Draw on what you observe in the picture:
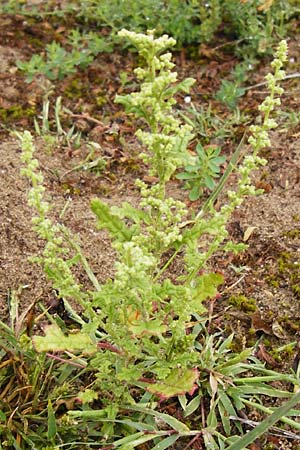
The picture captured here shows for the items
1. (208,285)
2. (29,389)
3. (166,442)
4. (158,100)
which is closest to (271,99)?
(158,100)

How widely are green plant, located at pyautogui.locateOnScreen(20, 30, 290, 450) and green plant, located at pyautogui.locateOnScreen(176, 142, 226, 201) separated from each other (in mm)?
661

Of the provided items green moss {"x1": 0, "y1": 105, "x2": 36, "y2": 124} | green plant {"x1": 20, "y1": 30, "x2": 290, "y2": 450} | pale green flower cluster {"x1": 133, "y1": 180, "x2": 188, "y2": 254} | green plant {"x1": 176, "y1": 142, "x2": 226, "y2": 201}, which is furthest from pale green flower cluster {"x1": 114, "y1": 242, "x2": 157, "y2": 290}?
green moss {"x1": 0, "y1": 105, "x2": 36, "y2": 124}

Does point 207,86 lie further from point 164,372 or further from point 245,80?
point 164,372

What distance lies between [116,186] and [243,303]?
914 millimetres

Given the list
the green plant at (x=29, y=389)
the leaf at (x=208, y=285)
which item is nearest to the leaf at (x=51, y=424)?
the green plant at (x=29, y=389)

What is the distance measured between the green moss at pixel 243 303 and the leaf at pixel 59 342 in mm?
797

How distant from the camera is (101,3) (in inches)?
152

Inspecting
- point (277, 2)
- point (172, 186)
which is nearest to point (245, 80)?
point (277, 2)

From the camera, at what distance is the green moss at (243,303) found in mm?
2796

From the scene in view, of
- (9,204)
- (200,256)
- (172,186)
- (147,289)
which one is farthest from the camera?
(172,186)

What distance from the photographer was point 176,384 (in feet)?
7.37

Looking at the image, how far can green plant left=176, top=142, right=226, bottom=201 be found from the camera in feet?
10.0

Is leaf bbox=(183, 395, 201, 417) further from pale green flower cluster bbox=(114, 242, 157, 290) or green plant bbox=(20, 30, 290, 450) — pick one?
pale green flower cluster bbox=(114, 242, 157, 290)

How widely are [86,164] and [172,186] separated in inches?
17.0
